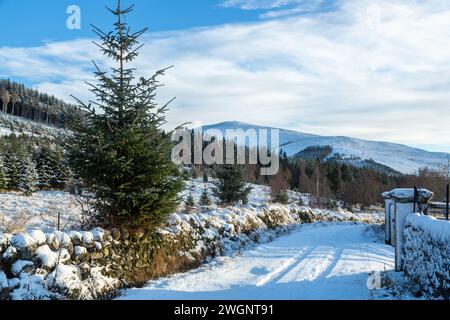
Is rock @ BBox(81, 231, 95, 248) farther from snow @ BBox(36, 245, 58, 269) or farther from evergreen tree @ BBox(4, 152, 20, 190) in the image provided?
evergreen tree @ BBox(4, 152, 20, 190)

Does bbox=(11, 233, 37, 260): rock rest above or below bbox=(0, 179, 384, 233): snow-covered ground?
above

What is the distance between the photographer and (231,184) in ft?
81.7

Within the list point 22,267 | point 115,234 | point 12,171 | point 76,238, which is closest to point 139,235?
point 115,234

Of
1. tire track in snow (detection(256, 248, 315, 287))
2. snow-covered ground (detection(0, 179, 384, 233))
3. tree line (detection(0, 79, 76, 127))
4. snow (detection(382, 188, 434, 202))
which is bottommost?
tire track in snow (detection(256, 248, 315, 287))

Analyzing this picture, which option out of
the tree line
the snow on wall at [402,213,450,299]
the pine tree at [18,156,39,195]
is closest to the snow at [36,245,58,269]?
the snow on wall at [402,213,450,299]

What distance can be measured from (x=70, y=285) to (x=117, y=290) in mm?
1158

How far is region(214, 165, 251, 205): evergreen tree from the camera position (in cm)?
2483

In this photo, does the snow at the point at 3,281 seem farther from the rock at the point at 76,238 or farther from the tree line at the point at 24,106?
the tree line at the point at 24,106

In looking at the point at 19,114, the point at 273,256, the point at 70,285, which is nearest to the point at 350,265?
the point at 273,256

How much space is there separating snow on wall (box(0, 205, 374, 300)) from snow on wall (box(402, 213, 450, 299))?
17.1 feet

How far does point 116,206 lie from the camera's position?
896 cm

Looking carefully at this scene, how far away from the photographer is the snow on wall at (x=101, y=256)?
6160 millimetres

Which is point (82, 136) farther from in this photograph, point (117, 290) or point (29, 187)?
point (29, 187)

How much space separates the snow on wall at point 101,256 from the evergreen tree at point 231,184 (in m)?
10.9
